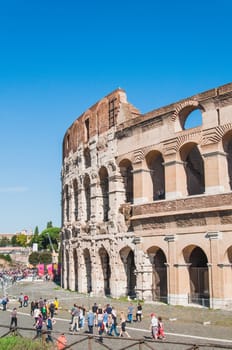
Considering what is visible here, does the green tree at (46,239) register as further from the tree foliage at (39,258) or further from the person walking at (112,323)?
the person walking at (112,323)

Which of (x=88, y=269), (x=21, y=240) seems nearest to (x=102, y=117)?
(x=88, y=269)

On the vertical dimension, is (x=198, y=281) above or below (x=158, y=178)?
below

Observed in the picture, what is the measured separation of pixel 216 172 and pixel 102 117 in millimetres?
10683

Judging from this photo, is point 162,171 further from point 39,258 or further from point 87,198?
point 39,258

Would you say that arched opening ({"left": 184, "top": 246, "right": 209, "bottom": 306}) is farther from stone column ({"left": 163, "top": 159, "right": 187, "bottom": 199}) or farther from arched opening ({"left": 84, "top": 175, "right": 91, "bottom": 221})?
arched opening ({"left": 84, "top": 175, "right": 91, "bottom": 221})

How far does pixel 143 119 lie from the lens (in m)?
27.4

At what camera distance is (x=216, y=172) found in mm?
23062

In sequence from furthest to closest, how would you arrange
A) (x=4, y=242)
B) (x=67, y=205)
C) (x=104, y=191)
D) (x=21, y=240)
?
(x=4, y=242), (x=21, y=240), (x=67, y=205), (x=104, y=191)

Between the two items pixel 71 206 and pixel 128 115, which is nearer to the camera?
pixel 128 115

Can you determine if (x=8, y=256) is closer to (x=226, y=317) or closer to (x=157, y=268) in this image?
(x=157, y=268)

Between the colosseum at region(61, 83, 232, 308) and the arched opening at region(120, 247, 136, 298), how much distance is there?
0.20ft

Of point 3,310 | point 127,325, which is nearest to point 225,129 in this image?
point 127,325

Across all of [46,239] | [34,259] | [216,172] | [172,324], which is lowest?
[172,324]

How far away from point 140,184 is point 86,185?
7300 mm
